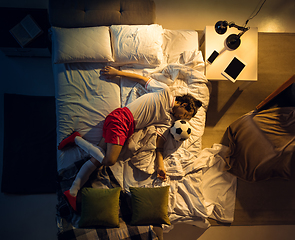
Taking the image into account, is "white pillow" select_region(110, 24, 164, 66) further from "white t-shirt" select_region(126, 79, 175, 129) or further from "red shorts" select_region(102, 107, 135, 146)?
"red shorts" select_region(102, 107, 135, 146)

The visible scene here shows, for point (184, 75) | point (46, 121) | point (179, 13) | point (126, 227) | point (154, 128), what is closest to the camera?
point (126, 227)

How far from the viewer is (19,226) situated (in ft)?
6.95

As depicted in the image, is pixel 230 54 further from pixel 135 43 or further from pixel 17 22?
pixel 17 22

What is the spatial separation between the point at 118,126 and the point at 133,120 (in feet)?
0.58

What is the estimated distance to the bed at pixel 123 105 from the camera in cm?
173

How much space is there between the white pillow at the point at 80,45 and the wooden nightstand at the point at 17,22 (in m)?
0.26

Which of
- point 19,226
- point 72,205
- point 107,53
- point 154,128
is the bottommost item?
point 19,226

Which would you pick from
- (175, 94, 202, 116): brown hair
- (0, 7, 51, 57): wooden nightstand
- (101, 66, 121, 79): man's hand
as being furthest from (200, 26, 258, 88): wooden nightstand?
(0, 7, 51, 57): wooden nightstand

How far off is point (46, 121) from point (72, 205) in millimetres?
1121

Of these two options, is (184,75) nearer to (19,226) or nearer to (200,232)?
(200,232)

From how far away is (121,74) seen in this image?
203 cm

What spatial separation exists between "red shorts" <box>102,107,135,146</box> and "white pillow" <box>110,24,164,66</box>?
0.64m

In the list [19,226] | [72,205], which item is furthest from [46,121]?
[19,226]

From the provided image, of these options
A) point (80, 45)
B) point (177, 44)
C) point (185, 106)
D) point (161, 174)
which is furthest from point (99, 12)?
point (161, 174)
